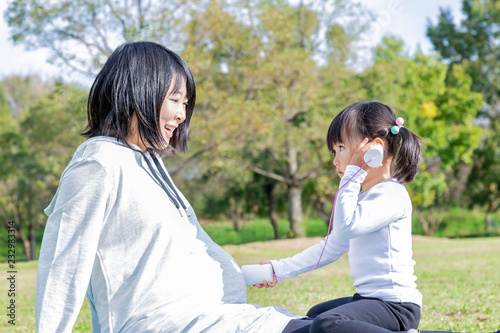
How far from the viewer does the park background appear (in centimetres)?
1247

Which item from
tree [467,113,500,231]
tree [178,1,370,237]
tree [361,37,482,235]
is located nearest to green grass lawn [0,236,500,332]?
tree [178,1,370,237]

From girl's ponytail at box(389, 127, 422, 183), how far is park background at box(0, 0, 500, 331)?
1.96 meters

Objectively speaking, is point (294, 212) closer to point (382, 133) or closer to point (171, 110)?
point (382, 133)

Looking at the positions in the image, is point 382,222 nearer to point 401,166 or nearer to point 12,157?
point 401,166

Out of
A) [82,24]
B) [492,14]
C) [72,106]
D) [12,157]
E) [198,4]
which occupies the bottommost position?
[12,157]

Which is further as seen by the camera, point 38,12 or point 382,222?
point 38,12

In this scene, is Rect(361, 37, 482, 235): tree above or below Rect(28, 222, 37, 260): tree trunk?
above

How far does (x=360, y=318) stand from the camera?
1964mm

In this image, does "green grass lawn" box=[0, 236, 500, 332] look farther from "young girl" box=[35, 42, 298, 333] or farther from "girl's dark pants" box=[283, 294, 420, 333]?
"young girl" box=[35, 42, 298, 333]

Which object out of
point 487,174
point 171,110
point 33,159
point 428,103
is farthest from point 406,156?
point 487,174

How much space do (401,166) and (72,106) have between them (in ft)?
43.6

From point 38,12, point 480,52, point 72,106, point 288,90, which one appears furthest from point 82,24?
point 480,52

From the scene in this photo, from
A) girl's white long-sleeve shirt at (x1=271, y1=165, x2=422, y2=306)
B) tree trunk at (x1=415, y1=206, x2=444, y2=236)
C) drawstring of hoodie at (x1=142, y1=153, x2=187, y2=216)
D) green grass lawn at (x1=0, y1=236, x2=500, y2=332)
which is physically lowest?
tree trunk at (x1=415, y1=206, x2=444, y2=236)

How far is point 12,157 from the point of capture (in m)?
19.9
